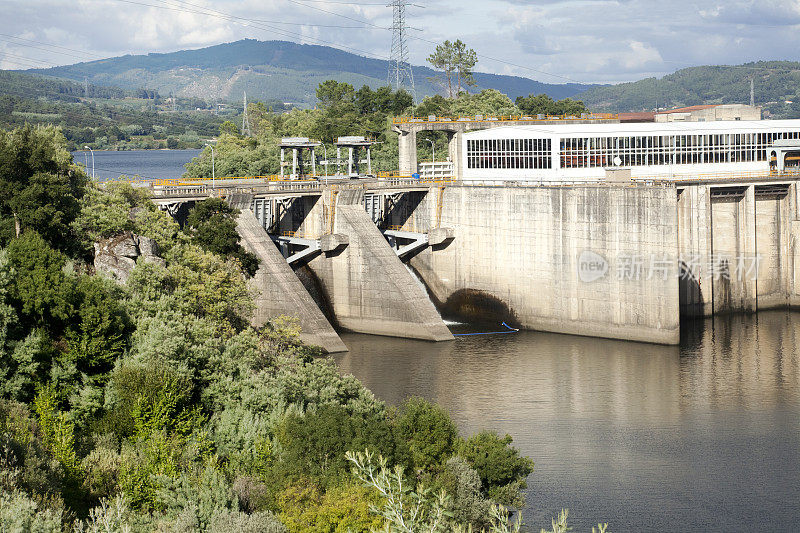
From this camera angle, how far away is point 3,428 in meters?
33.8

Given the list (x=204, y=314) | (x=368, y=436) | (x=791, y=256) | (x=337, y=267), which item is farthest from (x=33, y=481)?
(x=791, y=256)

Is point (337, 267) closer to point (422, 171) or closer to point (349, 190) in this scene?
point (349, 190)

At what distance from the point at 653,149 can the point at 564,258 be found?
13782 mm

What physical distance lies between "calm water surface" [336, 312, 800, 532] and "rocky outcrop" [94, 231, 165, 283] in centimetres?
1552

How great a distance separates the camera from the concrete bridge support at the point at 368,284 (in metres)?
74.8

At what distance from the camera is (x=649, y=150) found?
275ft

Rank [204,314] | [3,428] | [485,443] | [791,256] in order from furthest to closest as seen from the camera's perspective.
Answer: [791,256] → [204,314] → [485,443] → [3,428]

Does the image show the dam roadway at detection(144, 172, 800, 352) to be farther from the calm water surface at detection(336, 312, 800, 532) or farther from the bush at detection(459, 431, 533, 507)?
the bush at detection(459, 431, 533, 507)

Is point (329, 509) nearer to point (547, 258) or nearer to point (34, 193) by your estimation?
point (34, 193)

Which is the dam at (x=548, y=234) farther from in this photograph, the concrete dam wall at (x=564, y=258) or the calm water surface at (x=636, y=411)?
the calm water surface at (x=636, y=411)

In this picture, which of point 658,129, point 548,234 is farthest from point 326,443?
point 658,129

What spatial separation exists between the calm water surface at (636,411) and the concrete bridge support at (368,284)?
1.59m

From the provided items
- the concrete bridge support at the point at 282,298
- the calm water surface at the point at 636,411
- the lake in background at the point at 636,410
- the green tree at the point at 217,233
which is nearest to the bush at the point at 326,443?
the calm water surface at the point at 636,411

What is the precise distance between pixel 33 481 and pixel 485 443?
1705cm
